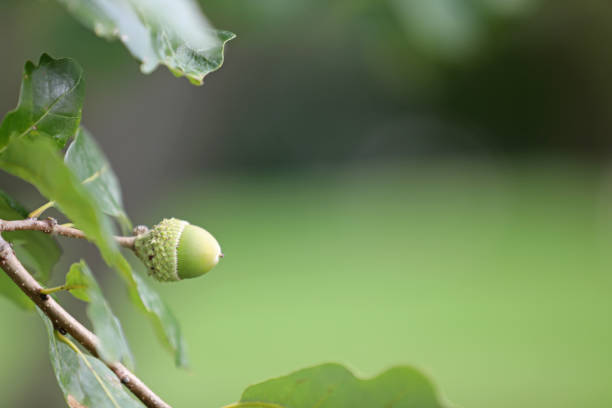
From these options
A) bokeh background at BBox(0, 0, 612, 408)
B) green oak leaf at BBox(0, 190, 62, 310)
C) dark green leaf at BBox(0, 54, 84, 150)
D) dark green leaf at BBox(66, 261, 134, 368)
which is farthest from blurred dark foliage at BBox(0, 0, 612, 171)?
dark green leaf at BBox(66, 261, 134, 368)

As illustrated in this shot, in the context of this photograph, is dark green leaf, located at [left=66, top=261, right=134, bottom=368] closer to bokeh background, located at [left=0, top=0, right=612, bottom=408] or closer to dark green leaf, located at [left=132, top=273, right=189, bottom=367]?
dark green leaf, located at [left=132, top=273, right=189, bottom=367]

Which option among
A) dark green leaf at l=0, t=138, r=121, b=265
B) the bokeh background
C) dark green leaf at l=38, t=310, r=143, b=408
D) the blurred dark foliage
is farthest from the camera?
the blurred dark foliage

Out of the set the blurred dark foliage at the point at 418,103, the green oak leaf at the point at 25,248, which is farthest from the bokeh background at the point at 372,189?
the green oak leaf at the point at 25,248

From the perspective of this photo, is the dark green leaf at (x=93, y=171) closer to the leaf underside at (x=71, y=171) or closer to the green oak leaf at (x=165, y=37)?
the leaf underside at (x=71, y=171)

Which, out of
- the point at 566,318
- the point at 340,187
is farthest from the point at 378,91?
the point at 566,318

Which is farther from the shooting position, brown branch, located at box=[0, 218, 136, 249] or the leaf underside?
brown branch, located at box=[0, 218, 136, 249]

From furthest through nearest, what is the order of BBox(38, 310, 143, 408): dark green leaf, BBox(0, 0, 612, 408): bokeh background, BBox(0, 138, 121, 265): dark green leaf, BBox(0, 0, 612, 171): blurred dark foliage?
BBox(0, 0, 612, 171): blurred dark foliage, BBox(0, 0, 612, 408): bokeh background, BBox(38, 310, 143, 408): dark green leaf, BBox(0, 138, 121, 265): dark green leaf
